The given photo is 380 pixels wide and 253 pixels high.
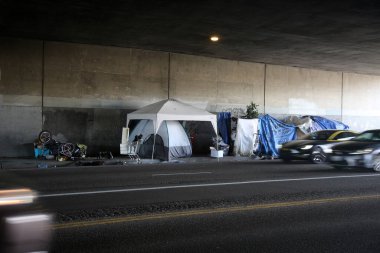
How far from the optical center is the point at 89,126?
22.3 metres

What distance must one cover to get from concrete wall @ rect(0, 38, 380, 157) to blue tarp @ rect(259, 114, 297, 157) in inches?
99.6

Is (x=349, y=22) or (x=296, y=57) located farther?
(x=296, y=57)

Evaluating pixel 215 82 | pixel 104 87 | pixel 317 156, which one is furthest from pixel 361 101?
pixel 104 87

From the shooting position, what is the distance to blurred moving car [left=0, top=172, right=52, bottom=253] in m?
3.97

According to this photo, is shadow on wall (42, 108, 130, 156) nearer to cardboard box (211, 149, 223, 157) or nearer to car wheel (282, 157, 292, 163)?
cardboard box (211, 149, 223, 157)

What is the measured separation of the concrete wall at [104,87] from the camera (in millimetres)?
20547

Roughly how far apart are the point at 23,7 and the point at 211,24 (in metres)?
6.61

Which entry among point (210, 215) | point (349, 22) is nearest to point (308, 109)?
point (349, 22)

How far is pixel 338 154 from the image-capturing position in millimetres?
16172

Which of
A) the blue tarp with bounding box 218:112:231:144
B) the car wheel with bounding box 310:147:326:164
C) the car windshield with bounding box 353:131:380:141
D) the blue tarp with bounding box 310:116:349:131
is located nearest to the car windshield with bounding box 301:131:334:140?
the car wheel with bounding box 310:147:326:164

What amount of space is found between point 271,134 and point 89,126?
9471 mm

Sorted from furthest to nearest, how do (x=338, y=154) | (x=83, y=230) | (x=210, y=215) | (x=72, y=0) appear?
(x=338, y=154), (x=72, y=0), (x=210, y=215), (x=83, y=230)

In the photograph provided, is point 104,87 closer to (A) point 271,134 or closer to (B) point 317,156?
(A) point 271,134

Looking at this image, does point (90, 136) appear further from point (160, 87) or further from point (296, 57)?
point (296, 57)
